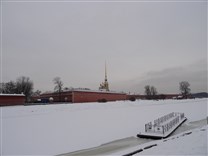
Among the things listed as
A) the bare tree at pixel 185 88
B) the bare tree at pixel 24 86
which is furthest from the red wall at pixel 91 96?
the bare tree at pixel 185 88

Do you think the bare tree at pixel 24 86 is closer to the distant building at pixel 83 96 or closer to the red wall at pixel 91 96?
the distant building at pixel 83 96

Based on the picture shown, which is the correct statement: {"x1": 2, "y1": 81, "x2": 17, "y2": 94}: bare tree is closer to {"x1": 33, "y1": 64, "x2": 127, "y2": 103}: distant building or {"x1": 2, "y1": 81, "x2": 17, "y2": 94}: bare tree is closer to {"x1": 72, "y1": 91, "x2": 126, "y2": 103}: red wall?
{"x1": 33, "y1": 64, "x2": 127, "y2": 103}: distant building

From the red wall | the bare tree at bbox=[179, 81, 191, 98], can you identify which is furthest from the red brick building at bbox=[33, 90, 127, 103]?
the bare tree at bbox=[179, 81, 191, 98]

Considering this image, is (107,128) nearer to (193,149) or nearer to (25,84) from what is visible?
(193,149)

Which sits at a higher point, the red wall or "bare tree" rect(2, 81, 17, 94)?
"bare tree" rect(2, 81, 17, 94)

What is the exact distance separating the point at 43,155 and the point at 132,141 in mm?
6627

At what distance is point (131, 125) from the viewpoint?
21922mm

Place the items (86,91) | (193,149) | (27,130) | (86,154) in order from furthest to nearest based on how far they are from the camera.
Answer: (86,91) → (27,130) → (86,154) → (193,149)

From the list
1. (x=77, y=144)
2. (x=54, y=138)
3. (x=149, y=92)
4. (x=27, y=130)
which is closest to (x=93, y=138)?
(x=77, y=144)

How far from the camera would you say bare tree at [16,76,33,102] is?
7810cm

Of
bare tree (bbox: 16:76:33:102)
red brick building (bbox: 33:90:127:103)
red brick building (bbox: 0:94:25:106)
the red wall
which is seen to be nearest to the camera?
red brick building (bbox: 0:94:25:106)

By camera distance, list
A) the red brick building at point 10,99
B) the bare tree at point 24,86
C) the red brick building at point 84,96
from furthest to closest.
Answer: the bare tree at point 24,86
the red brick building at point 84,96
the red brick building at point 10,99

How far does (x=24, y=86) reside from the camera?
79062mm

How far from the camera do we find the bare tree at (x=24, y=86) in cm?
7810
